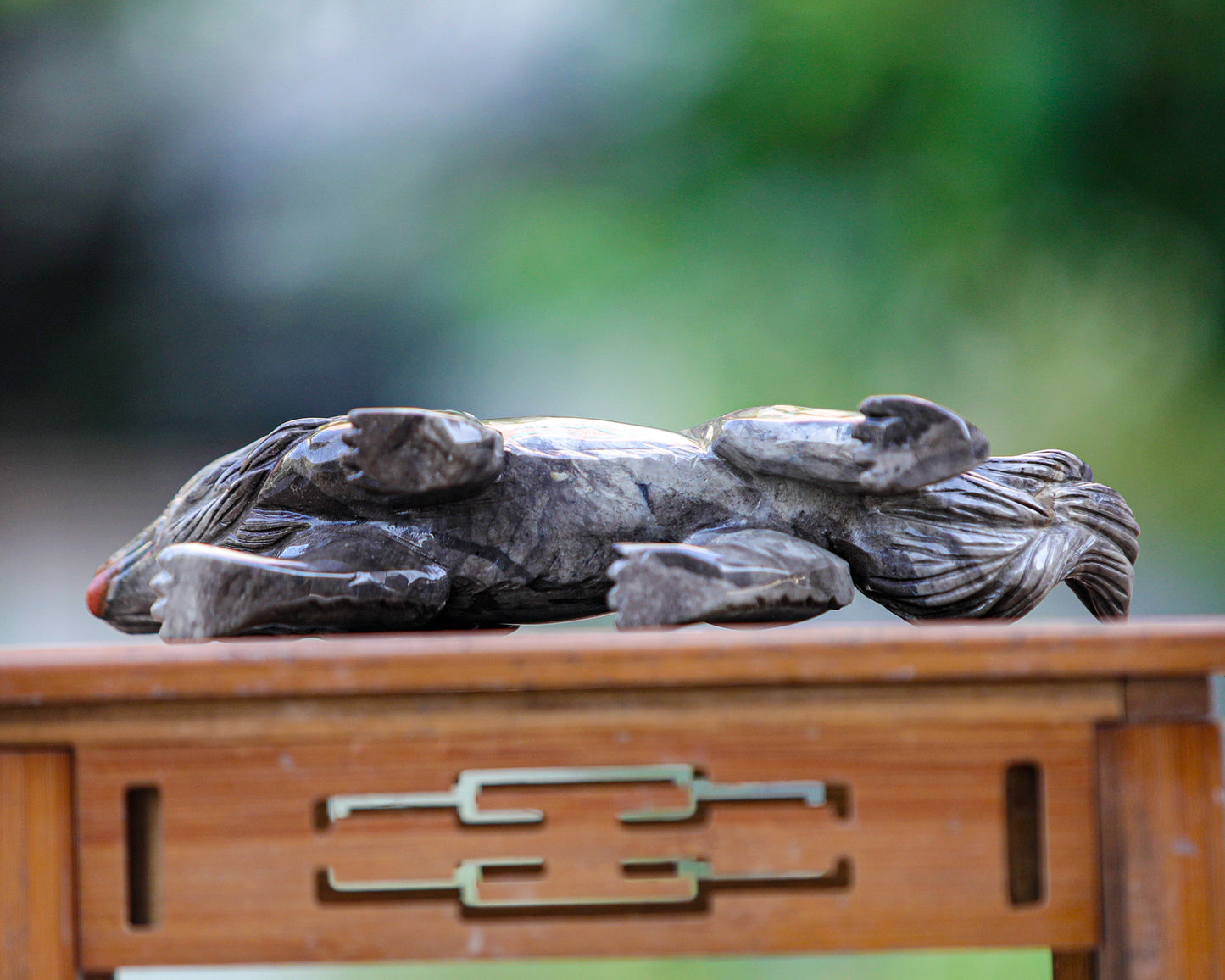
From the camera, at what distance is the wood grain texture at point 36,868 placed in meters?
0.59

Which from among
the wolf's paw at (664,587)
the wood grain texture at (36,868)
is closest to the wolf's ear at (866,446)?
the wolf's paw at (664,587)

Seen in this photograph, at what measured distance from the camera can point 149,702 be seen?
599 millimetres

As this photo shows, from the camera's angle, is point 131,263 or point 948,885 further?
point 131,263

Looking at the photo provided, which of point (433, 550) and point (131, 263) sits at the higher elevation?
point (131, 263)

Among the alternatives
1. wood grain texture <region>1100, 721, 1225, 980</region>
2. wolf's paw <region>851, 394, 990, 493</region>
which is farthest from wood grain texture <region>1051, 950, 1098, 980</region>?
wolf's paw <region>851, 394, 990, 493</region>

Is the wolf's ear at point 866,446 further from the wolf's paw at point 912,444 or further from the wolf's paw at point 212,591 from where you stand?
the wolf's paw at point 212,591

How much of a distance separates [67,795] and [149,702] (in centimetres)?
7

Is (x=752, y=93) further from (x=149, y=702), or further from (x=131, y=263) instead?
(x=149, y=702)

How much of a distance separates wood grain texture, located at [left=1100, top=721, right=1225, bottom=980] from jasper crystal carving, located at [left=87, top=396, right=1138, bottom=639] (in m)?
0.25

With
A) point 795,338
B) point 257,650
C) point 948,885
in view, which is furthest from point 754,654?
point 795,338

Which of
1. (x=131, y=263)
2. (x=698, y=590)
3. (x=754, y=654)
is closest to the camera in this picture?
(x=754, y=654)

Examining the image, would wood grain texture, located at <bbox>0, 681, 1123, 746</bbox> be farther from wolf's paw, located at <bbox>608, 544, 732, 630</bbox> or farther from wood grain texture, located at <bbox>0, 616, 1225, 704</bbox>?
wolf's paw, located at <bbox>608, 544, 732, 630</bbox>

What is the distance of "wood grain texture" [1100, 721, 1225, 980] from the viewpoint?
58cm

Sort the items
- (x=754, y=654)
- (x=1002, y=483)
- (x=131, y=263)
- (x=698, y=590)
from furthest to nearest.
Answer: (x=131, y=263) → (x=1002, y=483) → (x=698, y=590) → (x=754, y=654)
